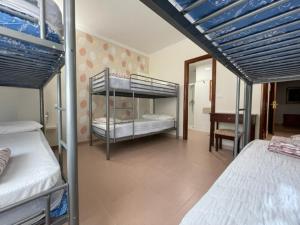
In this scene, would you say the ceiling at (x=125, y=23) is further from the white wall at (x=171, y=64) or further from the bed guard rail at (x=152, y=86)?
the bed guard rail at (x=152, y=86)

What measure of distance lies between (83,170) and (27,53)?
153cm

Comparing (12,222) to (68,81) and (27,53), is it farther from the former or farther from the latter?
(27,53)

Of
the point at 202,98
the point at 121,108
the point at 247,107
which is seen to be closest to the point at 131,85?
the point at 121,108

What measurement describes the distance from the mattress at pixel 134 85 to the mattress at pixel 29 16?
1.59 metres

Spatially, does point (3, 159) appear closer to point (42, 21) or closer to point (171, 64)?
point (42, 21)

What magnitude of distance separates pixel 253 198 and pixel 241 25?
77 centimetres

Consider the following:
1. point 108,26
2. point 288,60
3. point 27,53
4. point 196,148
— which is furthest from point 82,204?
point 108,26

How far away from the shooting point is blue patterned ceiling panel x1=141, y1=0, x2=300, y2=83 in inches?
21.0

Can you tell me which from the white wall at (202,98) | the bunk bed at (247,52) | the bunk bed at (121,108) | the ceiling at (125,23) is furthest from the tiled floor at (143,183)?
the ceiling at (125,23)

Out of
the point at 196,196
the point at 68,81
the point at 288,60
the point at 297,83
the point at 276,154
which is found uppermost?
the point at 297,83

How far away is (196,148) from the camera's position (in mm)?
2984

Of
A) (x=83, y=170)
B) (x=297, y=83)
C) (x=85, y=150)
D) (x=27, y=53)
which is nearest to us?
Answer: (x=27, y=53)

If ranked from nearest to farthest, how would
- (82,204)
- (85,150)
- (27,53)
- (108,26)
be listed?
(27,53), (82,204), (85,150), (108,26)

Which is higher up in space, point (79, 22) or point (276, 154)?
point (79, 22)
